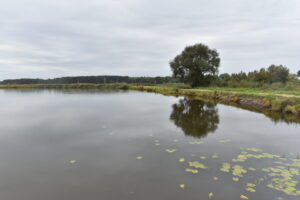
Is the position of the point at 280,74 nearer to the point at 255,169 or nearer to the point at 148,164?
the point at 255,169

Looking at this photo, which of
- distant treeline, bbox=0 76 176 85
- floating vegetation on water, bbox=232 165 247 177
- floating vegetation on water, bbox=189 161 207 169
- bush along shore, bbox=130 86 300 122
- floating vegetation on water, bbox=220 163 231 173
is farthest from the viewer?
distant treeline, bbox=0 76 176 85

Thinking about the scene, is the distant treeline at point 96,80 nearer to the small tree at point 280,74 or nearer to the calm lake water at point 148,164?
the small tree at point 280,74

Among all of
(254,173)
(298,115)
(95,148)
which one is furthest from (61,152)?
(298,115)

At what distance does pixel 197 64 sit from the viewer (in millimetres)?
29875

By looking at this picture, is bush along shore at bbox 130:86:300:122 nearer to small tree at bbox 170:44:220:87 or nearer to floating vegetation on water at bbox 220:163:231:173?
floating vegetation on water at bbox 220:163:231:173

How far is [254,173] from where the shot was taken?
12.2 ft

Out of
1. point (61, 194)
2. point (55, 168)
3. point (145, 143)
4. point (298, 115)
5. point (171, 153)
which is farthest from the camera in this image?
point (298, 115)

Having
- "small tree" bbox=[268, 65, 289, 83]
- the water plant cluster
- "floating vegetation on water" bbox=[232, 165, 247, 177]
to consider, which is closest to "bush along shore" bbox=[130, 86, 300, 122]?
the water plant cluster

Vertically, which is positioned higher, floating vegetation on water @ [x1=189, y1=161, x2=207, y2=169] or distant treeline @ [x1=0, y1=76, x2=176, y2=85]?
distant treeline @ [x1=0, y1=76, x2=176, y2=85]

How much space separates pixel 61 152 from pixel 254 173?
4549mm

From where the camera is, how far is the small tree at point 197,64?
30.5m

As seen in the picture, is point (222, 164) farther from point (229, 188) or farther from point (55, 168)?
point (55, 168)

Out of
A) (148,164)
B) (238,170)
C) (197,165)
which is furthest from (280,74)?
(148,164)

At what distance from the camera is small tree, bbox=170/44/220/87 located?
30484 mm
